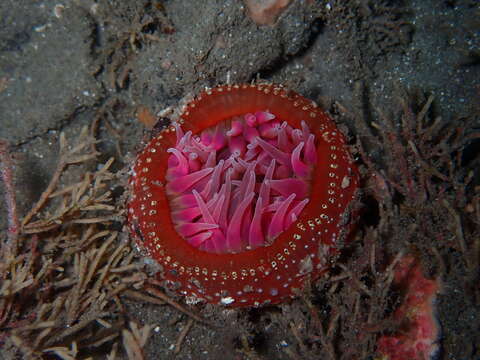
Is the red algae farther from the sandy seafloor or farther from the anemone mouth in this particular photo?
the sandy seafloor

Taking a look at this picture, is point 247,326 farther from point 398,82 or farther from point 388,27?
point 388,27

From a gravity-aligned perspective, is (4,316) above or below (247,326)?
above

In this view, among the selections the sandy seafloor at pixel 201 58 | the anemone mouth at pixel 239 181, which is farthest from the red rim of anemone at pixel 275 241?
the sandy seafloor at pixel 201 58

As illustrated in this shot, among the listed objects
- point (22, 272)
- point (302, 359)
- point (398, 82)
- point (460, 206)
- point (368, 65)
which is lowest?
point (302, 359)

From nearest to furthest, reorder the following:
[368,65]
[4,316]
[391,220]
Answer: [4,316], [391,220], [368,65]

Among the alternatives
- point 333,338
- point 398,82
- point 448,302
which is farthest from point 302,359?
point 398,82

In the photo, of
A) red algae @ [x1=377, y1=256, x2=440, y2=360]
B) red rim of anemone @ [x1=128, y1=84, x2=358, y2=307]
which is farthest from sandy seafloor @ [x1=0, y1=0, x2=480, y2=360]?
red algae @ [x1=377, y1=256, x2=440, y2=360]

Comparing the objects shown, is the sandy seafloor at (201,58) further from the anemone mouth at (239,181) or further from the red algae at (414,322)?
the red algae at (414,322)

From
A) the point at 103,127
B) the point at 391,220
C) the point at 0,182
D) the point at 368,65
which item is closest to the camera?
the point at 391,220
